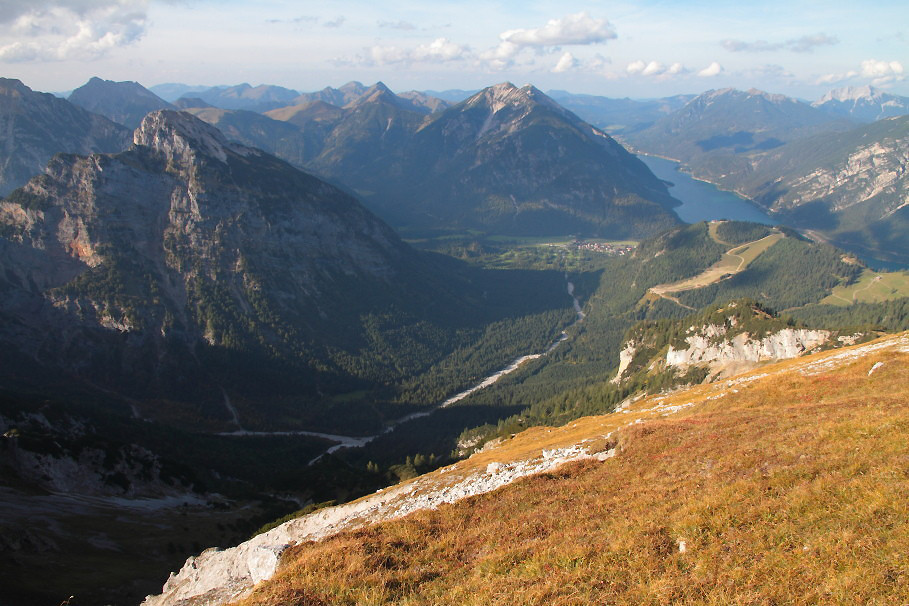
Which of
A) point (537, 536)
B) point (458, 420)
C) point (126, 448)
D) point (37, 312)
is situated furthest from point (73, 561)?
point (37, 312)

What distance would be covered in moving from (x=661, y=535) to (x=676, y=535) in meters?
0.70

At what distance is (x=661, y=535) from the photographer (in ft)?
81.0

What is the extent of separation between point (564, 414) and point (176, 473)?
3852 inches

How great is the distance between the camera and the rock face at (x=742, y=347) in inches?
4596

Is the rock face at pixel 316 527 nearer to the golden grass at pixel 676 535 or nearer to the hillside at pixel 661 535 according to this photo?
the hillside at pixel 661 535

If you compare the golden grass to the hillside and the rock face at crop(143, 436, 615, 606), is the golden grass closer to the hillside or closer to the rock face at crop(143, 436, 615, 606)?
the hillside

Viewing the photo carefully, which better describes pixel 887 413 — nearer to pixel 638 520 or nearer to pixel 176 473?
pixel 638 520

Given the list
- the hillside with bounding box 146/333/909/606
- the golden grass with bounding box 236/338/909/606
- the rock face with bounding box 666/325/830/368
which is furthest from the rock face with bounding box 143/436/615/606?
the rock face with bounding box 666/325/830/368

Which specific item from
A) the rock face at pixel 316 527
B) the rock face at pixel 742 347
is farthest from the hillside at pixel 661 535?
the rock face at pixel 742 347

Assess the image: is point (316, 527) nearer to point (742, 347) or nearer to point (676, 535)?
point (676, 535)

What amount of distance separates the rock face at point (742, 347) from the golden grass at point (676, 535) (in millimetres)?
88771

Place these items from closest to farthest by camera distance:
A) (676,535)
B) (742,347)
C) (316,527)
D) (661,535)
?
(676,535)
(661,535)
(316,527)
(742,347)

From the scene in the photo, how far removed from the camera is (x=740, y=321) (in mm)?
133500

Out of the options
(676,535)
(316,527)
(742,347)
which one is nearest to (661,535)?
(676,535)
